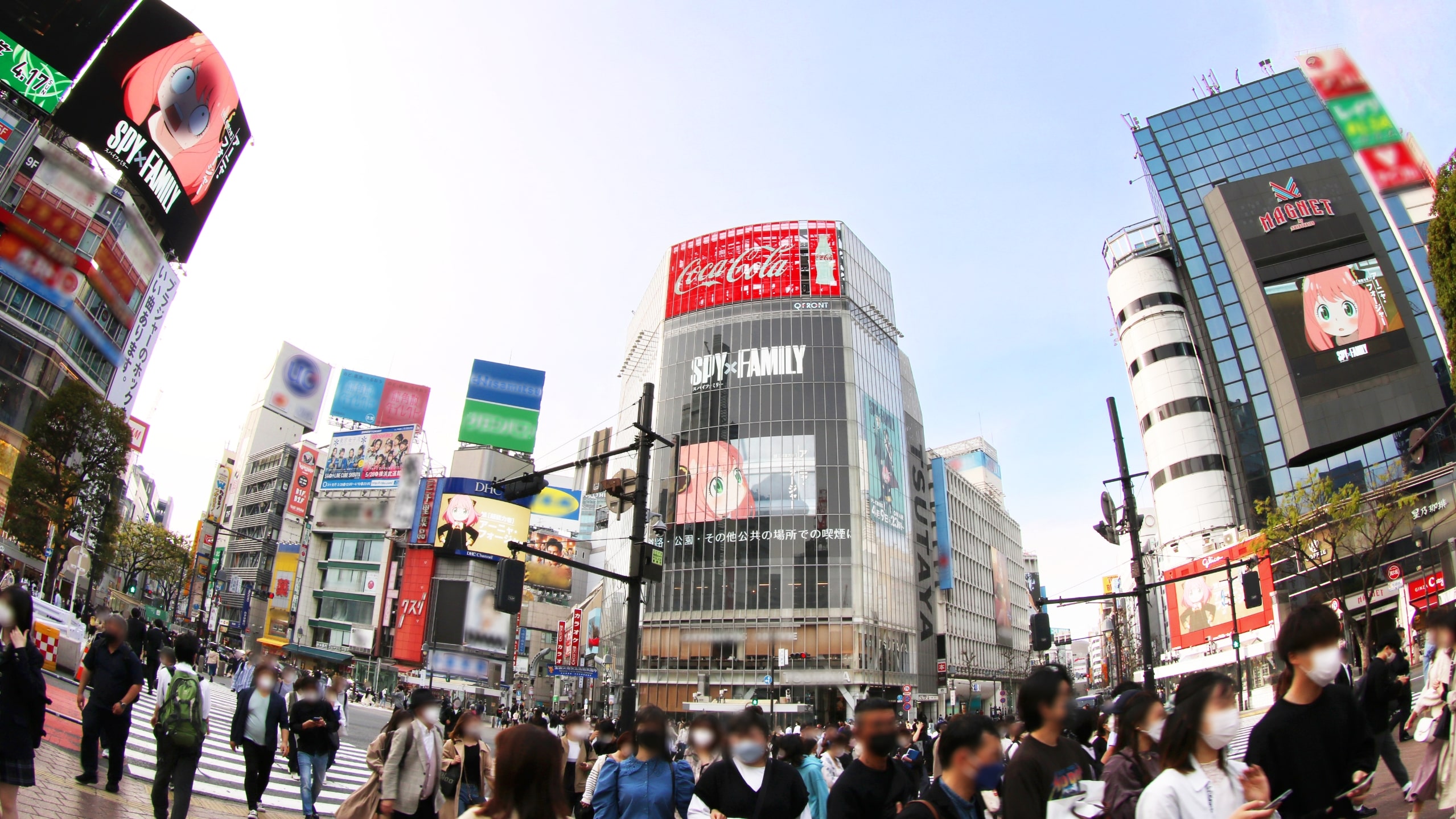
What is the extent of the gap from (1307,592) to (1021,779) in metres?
50.2

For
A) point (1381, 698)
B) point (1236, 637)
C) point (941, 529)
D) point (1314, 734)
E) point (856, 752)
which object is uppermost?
point (941, 529)

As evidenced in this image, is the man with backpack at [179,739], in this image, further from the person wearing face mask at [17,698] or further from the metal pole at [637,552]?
the metal pole at [637,552]

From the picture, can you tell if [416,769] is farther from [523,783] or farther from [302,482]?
[302,482]

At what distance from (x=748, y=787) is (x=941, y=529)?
255 ft

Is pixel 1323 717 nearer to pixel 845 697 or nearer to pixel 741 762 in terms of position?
pixel 741 762

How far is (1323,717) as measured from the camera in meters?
4.01

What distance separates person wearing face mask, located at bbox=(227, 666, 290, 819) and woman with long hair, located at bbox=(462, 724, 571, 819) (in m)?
7.35

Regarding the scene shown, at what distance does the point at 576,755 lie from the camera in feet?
33.2

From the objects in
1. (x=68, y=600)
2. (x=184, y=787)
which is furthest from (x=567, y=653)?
(x=184, y=787)

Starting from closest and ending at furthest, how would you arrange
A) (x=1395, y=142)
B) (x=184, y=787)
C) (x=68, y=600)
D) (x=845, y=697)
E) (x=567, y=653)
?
(x=184, y=787)
(x=68, y=600)
(x=845, y=697)
(x=1395, y=142)
(x=567, y=653)

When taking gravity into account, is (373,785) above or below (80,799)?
above

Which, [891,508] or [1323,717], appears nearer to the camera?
[1323,717]

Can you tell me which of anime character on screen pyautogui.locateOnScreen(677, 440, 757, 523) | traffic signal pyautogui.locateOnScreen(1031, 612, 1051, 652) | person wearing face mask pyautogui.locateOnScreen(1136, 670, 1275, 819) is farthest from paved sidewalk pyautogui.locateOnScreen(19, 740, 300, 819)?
anime character on screen pyautogui.locateOnScreen(677, 440, 757, 523)

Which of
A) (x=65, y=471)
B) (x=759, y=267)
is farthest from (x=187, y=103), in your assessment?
(x=759, y=267)
